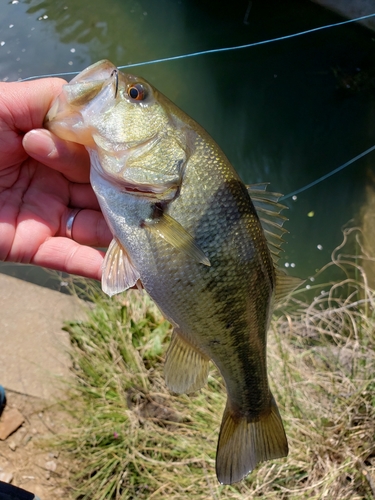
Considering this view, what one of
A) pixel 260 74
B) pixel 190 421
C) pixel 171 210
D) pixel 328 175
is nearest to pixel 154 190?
pixel 171 210

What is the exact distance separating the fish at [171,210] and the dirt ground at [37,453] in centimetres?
184

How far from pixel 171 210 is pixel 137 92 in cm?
45

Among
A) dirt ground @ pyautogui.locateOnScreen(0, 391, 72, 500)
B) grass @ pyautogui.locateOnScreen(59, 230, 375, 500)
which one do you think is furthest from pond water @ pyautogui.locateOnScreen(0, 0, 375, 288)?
dirt ground @ pyautogui.locateOnScreen(0, 391, 72, 500)

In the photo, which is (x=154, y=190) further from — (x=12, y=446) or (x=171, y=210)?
(x=12, y=446)

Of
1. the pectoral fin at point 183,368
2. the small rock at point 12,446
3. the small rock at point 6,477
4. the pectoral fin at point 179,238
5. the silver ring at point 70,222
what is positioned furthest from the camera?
the small rock at point 12,446

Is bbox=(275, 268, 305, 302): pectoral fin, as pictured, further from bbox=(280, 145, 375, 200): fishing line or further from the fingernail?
bbox=(280, 145, 375, 200): fishing line

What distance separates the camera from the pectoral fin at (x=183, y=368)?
66.7 inches

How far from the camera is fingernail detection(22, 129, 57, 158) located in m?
1.74

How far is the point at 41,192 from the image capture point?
2.07 metres

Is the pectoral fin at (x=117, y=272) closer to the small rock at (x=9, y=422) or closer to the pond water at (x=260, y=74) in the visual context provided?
the small rock at (x=9, y=422)

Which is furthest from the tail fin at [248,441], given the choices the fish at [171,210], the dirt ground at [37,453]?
the dirt ground at [37,453]

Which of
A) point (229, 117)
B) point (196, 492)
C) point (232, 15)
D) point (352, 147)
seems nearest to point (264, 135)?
point (229, 117)

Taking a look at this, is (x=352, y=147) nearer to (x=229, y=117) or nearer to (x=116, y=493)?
(x=229, y=117)

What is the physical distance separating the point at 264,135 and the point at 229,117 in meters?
0.60
